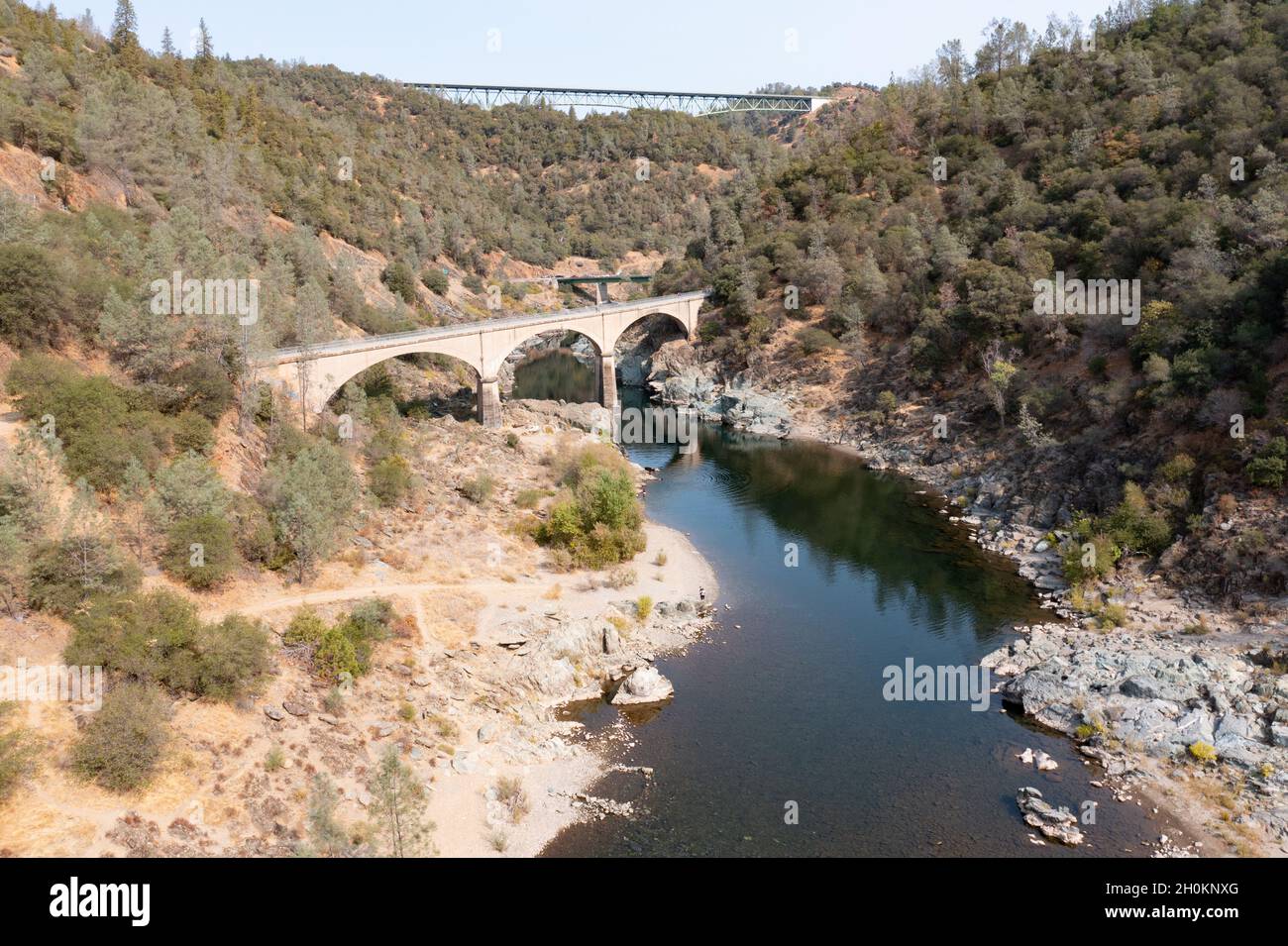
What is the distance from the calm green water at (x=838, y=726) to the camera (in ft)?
78.2

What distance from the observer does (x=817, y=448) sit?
6656cm

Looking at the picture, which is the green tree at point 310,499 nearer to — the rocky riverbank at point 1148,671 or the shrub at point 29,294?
the shrub at point 29,294

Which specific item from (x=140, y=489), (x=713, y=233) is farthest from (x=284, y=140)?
(x=140, y=489)

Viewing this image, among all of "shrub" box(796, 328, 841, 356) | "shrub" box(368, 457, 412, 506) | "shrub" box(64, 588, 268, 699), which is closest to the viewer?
"shrub" box(64, 588, 268, 699)

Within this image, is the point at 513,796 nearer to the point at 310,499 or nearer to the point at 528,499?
the point at 310,499

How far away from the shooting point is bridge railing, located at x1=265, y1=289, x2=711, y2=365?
47.4 meters

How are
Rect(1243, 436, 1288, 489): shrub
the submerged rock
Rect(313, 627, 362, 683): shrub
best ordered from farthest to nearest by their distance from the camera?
Result: Rect(1243, 436, 1288, 489): shrub
Rect(313, 627, 362, 683): shrub
the submerged rock

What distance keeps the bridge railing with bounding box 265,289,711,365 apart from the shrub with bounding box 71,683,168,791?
23.5 metres

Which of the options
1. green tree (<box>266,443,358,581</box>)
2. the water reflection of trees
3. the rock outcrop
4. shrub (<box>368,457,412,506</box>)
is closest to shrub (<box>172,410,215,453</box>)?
green tree (<box>266,443,358,581</box>)

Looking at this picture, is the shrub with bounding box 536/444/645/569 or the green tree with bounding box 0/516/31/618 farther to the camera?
the shrub with bounding box 536/444/645/569

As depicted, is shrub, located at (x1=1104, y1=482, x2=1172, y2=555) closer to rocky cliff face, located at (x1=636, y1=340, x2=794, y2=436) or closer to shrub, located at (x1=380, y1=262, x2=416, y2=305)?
rocky cliff face, located at (x1=636, y1=340, x2=794, y2=436)

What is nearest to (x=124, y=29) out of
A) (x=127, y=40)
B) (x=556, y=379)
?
(x=127, y=40)

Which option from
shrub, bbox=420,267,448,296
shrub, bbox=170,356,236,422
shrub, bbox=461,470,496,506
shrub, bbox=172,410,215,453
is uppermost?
shrub, bbox=420,267,448,296

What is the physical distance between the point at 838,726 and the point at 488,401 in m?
41.2
